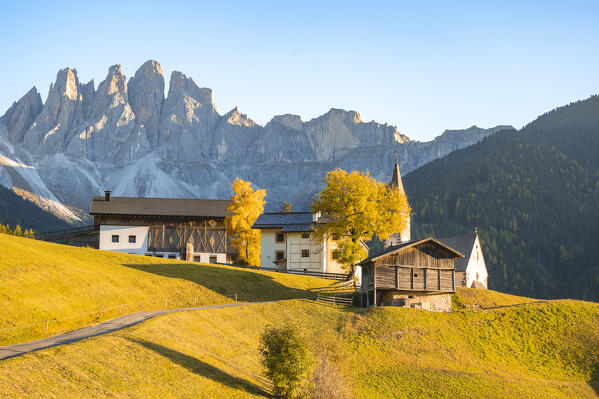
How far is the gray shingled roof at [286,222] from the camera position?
83875 mm

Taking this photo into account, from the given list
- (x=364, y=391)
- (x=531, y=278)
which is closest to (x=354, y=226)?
(x=364, y=391)

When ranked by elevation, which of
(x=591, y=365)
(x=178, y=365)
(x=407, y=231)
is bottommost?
(x=591, y=365)

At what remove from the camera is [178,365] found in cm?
3494

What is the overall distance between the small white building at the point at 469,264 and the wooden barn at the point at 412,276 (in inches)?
1212

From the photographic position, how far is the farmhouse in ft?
315

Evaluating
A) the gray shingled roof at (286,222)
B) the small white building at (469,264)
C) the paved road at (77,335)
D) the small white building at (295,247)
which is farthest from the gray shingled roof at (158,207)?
the paved road at (77,335)

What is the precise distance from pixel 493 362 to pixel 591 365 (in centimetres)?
904

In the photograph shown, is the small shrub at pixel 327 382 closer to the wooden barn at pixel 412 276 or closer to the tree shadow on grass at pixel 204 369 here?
the tree shadow on grass at pixel 204 369

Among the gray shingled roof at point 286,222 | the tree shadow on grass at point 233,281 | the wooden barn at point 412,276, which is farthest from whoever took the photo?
the gray shingled roof at point 286,222

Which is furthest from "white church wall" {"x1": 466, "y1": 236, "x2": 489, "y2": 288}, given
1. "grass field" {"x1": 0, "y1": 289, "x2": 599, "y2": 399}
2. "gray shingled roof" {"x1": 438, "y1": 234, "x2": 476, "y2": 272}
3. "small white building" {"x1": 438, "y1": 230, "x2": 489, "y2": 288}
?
"grass field" {"x1": 0, "y1": 289, "x2": 599, "y2": 399}

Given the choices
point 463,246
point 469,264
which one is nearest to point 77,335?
point 469,264

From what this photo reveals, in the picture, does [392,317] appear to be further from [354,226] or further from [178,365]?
[178,365]

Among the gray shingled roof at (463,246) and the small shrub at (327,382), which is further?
the gray shingled roof at (463,246)

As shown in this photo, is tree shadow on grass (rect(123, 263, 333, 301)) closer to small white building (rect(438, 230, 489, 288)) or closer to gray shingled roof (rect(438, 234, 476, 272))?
small white building (rect(438, 230, 489, 288))
